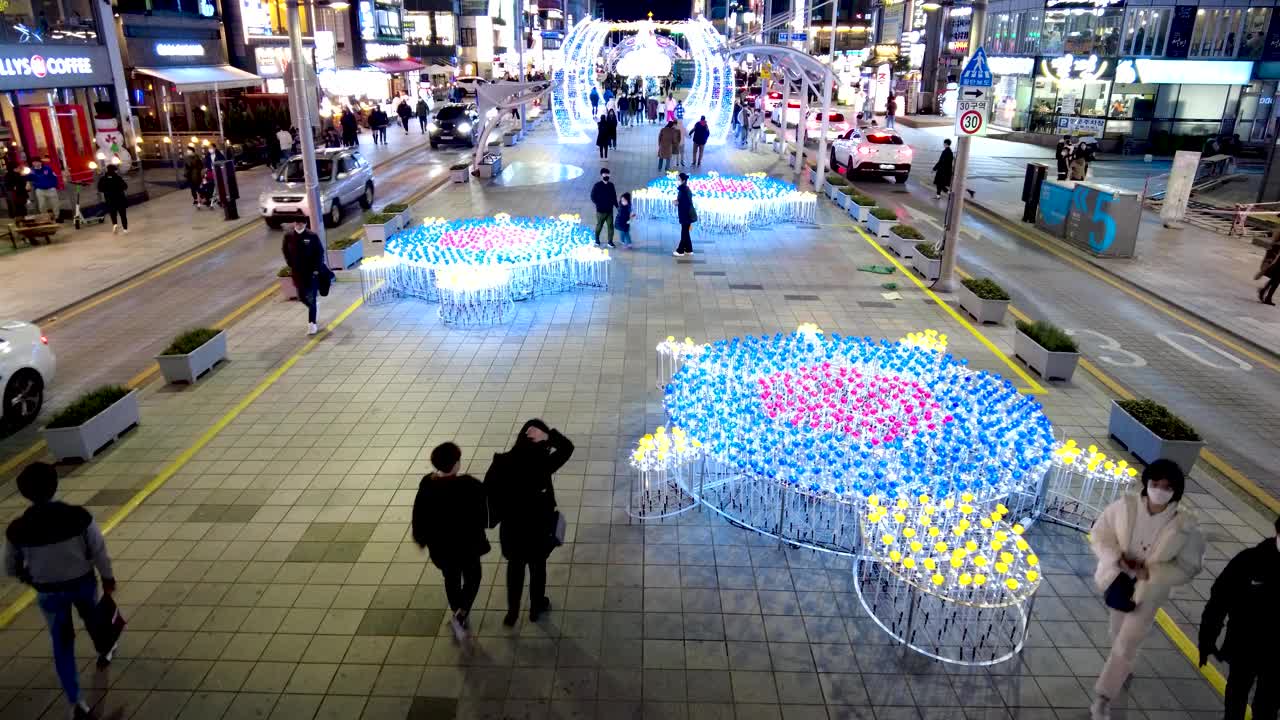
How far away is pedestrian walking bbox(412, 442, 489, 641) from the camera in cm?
570

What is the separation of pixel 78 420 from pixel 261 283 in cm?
773

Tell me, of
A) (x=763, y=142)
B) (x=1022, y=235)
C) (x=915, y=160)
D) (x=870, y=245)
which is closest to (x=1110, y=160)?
(x=915, y=160)

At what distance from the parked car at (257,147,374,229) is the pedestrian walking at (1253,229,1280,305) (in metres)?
19.9

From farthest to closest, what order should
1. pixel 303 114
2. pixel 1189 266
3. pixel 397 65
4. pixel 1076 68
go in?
pixel 397 65 → pixel 1076 68 → pixel 1189 266 → pixel 303 114

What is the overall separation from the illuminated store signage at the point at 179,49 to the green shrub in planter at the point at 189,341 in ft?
89.4

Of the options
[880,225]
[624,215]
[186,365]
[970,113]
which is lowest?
[186,365]

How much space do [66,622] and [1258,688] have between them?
752 centimetres

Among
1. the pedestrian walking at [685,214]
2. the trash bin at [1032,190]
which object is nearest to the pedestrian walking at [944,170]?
the trash bin at [1032,190]

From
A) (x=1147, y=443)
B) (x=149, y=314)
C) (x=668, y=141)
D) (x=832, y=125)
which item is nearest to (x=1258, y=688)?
(x=1147, y=443)

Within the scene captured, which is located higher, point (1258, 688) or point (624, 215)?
point (624, 215)

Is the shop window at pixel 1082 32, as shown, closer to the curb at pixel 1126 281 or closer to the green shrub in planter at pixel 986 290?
the curb at pixel 1126 281

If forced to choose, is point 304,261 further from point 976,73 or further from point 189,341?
point 976,73

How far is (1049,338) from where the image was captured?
11578 millimetres

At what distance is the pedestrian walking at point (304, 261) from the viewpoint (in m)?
12.4
